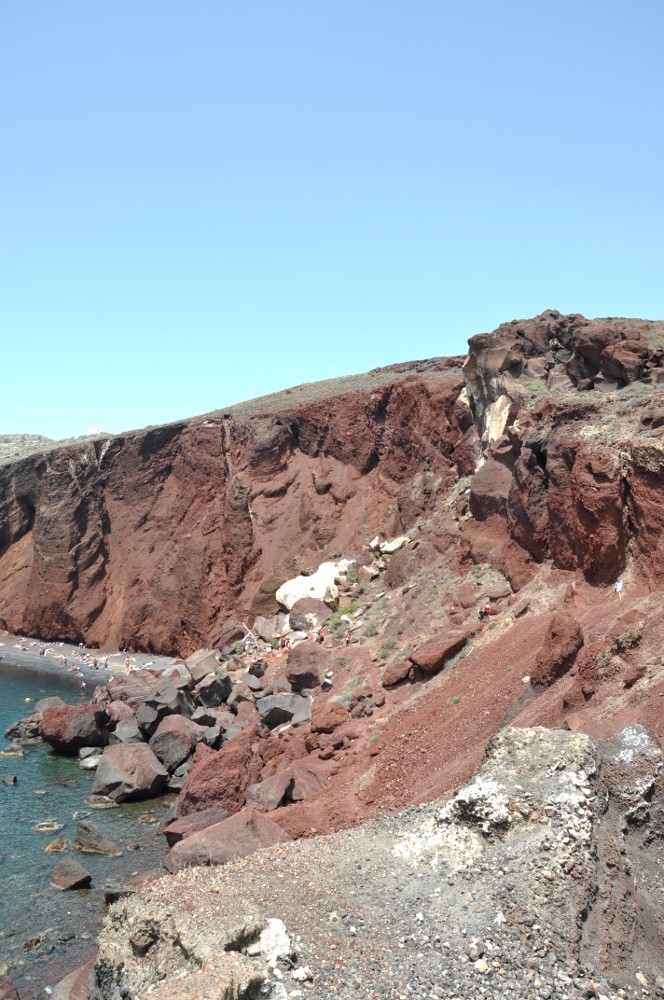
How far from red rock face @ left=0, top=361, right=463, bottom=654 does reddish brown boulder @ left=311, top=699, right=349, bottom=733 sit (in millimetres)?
13369

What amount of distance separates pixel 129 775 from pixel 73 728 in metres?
5.24

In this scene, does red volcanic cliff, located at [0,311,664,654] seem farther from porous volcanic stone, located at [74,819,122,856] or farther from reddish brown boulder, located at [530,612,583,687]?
porous volcanic stone, located at [74,819,122,856]

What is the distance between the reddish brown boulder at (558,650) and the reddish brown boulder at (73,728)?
19.0 meters

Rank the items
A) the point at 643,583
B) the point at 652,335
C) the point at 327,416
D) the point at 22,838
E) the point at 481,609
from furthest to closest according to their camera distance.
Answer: the point at 327,416, the point at 652,335, the point at 481,609, the point at 22,838, the point at 643,583

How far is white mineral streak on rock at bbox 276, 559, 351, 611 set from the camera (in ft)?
117

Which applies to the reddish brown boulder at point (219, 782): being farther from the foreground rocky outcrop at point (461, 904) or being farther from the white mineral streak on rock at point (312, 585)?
the white mineral streak on rock at point (312, 585)

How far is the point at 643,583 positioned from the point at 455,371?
23.7 metres

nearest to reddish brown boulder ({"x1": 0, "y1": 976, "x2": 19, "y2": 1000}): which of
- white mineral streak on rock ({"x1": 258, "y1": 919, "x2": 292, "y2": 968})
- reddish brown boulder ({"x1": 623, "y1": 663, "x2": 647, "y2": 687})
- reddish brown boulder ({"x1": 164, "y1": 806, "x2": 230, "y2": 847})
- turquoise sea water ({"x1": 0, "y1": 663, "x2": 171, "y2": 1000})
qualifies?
turquoise sea water ({"x1": 0, "y1": 663, "x2": 171, "y2": 1000})

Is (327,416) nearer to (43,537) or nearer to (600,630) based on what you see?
(43,537)

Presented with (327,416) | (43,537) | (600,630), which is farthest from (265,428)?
(600,630)

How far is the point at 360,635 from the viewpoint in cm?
2780

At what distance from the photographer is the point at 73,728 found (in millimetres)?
28703

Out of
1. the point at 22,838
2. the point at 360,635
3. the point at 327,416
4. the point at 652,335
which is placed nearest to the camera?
the point at 22,838

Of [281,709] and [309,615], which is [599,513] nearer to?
[281,709]
